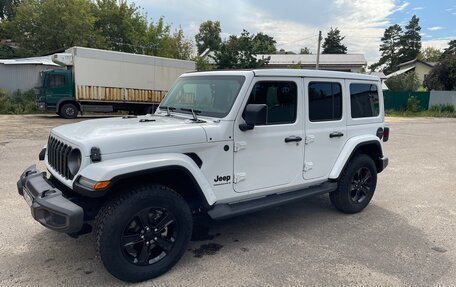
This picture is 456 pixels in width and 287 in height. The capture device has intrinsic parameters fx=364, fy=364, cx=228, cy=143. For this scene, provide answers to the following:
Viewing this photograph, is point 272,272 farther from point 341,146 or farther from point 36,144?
point 36,144

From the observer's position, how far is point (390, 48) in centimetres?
9225

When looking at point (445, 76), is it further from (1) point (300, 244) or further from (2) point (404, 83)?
(1) point (300, 244)

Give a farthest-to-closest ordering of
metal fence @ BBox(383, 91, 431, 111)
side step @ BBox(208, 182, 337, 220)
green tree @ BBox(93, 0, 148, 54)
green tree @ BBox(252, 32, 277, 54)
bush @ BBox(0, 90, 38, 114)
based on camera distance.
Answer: green tree @ BBox(93, 0, 148, 54) → metal fence @ BBox(383, 91, 431, 111) → green tree @ BBox(252, 32, 277, 54) → bush @ BBox(0, 90, 38, 114) → side step @ BBox(208, 182, 337, 220)

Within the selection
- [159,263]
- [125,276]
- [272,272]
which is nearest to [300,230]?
[272,272]

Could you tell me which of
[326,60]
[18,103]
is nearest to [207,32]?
[326,60]

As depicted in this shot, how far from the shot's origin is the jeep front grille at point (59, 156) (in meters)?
3.33

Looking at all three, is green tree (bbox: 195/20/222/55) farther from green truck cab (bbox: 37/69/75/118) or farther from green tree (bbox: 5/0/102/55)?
green truck cab (bbox: 37/69/75/118)

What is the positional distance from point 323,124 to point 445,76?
35541 mm

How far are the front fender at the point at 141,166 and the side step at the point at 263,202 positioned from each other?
A: 0.27m

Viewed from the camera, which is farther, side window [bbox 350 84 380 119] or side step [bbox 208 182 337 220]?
side window [bbox 350 84 380 119]

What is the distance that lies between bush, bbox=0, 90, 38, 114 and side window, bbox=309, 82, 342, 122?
20.9 metres

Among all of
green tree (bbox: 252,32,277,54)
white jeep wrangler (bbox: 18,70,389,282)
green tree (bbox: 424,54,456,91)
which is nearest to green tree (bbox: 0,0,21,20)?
green tree (bbox: 252,32,277,54)

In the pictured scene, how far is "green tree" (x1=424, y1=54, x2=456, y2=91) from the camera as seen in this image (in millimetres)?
33281

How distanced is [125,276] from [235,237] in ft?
4.95
